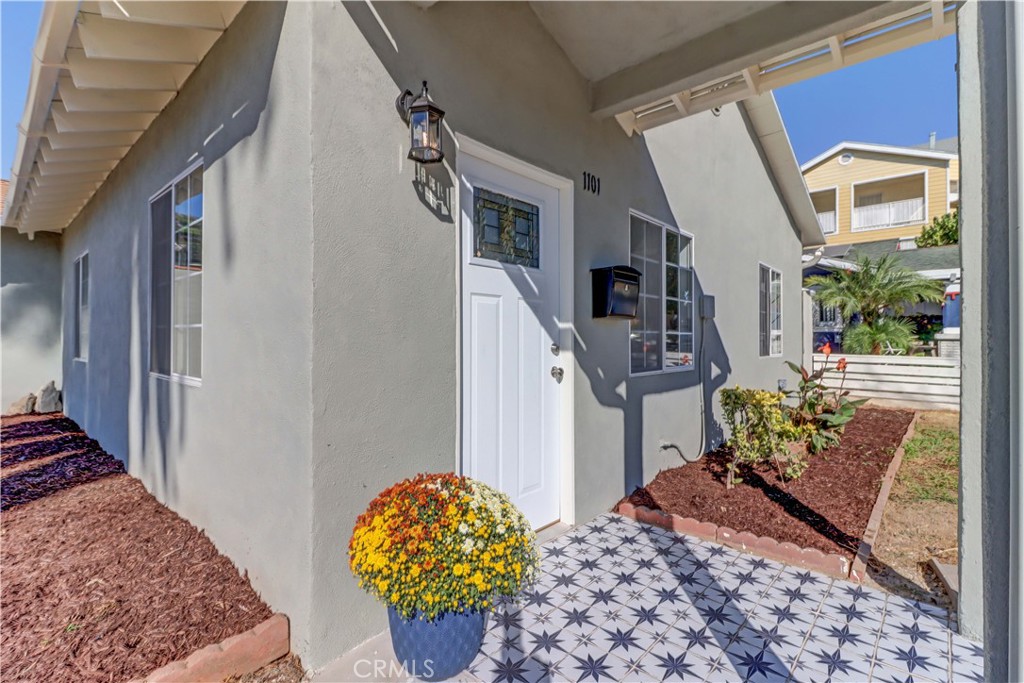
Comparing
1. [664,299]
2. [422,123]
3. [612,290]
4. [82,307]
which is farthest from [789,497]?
[82,307]

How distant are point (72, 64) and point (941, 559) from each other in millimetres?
6303

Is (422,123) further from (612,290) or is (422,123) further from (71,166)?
(71,166)

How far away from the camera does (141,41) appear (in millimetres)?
2969

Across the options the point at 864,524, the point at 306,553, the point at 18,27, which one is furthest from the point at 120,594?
the point at 864,524

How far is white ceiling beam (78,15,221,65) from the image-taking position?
110 inches

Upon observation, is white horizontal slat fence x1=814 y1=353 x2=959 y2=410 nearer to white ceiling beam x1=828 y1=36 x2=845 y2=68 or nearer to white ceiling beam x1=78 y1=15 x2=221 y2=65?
white ceiling beam x1=828 y1=36 x2=845 y2=68

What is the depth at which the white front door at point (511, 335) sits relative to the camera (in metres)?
3.00

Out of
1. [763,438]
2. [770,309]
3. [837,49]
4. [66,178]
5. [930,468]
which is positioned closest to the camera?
[837,49]

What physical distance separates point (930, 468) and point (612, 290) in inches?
163

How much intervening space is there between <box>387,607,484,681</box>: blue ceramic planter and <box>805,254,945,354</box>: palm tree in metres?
11.7

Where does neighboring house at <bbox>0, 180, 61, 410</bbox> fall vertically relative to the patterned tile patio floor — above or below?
above

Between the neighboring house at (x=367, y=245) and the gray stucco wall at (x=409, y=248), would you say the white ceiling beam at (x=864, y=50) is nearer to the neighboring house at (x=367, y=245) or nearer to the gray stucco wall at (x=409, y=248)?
the neighboring house at (x=367, y=245)

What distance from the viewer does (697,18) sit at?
3.28m

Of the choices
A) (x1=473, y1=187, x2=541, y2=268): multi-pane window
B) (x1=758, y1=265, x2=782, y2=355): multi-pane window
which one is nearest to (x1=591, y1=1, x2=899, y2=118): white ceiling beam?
(x1=473, y1=187, x2=541, y2=268): multi-pane window
